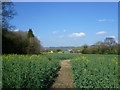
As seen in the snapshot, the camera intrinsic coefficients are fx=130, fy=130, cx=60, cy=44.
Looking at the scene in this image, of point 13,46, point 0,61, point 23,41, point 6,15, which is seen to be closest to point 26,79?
point 0,61

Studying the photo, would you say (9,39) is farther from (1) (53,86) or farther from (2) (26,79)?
(2) (26,79)

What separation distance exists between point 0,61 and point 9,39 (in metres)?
4.84

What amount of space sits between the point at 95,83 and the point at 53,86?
1740 mm

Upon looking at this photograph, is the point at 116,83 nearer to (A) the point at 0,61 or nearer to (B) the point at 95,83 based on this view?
(B) the point at 95,83

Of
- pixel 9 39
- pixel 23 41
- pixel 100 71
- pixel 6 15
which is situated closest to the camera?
pixel 100 71

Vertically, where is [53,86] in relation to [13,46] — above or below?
below

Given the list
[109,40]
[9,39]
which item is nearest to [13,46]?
[9,39]

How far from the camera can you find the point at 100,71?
3033mm

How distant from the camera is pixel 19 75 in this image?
3.05 meters

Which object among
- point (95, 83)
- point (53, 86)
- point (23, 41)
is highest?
point (23, 41)

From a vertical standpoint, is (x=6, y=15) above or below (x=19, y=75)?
above

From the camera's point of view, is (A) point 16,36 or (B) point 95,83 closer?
(B) point 95,83

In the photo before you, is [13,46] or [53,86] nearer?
[53,86]

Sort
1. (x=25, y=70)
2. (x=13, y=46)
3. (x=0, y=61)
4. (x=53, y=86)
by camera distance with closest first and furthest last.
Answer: (x=25, y=70)
(x=0, y=61)
(x=53, y=86)
(x=13, y=46)
